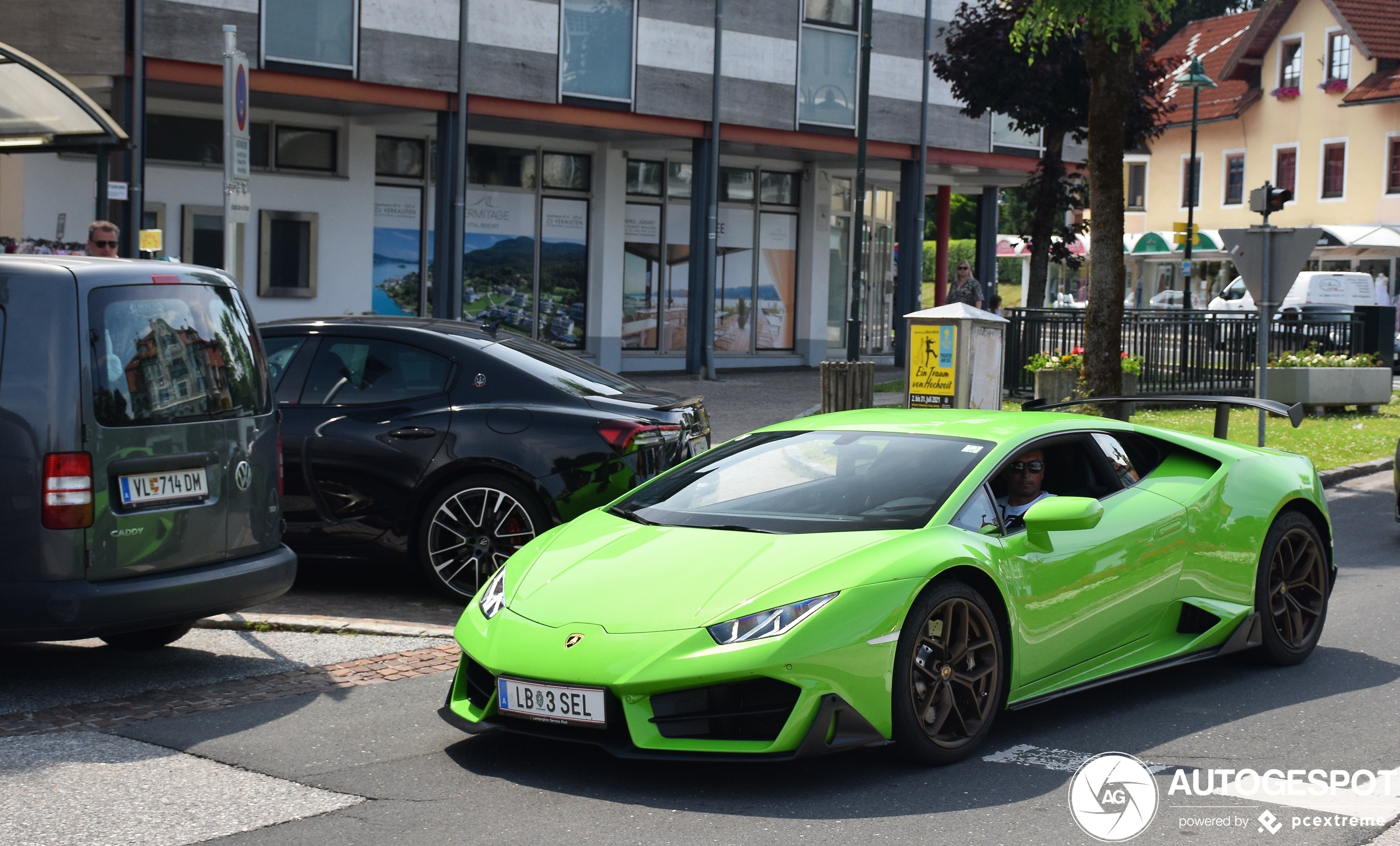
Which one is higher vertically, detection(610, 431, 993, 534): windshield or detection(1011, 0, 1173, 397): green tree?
detection(1011, 0, 1173, 397): green tree

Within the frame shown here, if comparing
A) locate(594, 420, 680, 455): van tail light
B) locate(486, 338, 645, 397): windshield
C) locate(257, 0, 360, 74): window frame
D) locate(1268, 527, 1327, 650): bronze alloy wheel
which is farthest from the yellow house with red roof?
locate(594, 420, 680, 455): van tail light

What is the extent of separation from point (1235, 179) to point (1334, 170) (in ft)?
17.8

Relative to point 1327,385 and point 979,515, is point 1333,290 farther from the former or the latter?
point 979,515

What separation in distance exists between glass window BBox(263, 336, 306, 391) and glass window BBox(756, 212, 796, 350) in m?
19.0

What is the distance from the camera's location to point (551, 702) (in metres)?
5.08

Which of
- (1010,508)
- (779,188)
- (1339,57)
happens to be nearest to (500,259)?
(779,188)

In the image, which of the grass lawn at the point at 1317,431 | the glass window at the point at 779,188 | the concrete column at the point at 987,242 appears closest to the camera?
the grass lawn at the point at 1317,431

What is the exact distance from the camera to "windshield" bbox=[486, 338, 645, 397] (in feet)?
28.8

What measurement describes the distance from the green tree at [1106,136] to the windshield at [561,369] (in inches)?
334

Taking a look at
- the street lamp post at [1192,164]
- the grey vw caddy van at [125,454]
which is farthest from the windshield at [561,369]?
the street lamp post at [1192,164]

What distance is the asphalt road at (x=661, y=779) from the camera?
466 centimetres

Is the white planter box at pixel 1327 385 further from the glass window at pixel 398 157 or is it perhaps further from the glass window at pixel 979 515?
the glass window at pixel 979 515

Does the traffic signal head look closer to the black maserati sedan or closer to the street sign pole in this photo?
the black maserati sedan

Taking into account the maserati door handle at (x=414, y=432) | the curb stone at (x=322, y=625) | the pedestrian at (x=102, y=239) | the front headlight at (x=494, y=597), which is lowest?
the curb stone at (x=322, y=625)
